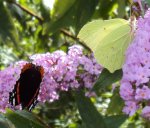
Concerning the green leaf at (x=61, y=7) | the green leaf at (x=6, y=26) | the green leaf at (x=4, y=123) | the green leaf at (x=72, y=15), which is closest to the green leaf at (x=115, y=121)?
the green leaf at (x=4, y=123)

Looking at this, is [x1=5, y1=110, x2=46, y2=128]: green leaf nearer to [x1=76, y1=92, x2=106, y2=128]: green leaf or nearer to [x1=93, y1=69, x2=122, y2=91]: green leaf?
[x1=76, y1=92, x2=106, y2=128]: green leaf

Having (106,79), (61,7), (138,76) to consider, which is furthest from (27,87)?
(61,7)

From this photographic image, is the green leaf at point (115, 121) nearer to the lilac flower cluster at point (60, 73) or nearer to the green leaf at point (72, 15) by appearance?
the lilac flower cluster at point (60, 73)

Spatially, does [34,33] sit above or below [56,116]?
above

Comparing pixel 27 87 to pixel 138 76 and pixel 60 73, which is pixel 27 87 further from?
pixel 138 76

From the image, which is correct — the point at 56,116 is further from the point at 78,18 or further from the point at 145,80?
the point at 145,80

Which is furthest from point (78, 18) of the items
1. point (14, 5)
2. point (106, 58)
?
point (106, 58)
